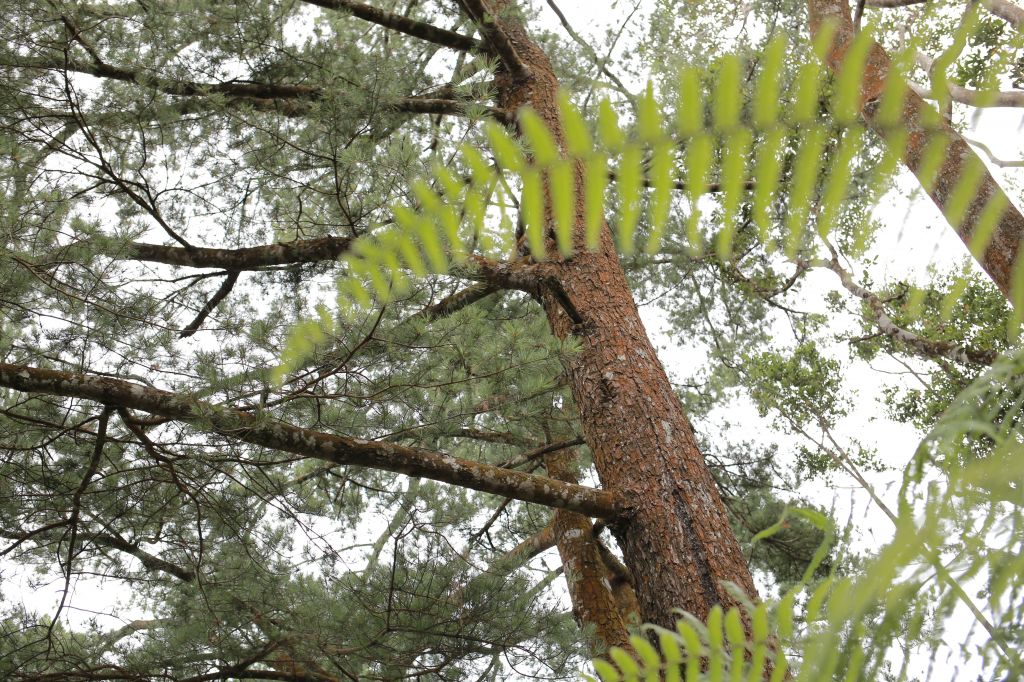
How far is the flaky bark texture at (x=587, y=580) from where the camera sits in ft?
11.0

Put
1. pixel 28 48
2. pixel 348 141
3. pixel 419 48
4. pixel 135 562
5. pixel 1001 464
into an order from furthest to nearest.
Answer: pixel 419 48, pixel 135 562, pixel 28 48, pixel 348 141, pixel 1001 464

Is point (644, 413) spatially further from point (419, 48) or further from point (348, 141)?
point (419, 48)

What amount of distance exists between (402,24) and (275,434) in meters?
2.00

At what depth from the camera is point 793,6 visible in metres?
4.89

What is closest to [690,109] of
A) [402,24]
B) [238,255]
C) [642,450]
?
[642,450]

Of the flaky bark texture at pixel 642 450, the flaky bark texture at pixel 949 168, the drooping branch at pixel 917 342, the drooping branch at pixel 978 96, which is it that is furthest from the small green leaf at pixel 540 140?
the drooping branch at pixel 917 342

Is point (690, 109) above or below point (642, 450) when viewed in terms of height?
below

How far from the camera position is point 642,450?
2.55 m

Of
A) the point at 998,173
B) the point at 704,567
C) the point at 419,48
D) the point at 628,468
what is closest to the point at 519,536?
the point at 628,468

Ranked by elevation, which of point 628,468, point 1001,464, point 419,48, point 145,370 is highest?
point 419,48

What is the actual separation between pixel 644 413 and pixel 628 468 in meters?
0.19

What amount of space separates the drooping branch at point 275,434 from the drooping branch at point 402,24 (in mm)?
1823

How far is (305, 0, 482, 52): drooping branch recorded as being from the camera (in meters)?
3.22

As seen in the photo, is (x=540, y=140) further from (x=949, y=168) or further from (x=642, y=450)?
(x=642, y=450)
